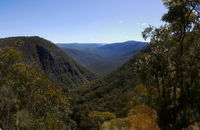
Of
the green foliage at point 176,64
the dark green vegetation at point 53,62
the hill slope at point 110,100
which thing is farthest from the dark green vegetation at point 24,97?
the dark green vegetation at point 53,62

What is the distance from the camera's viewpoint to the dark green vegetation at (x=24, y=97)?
514 inches

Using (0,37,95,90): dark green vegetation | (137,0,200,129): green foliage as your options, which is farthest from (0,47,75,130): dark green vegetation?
(0,37,95,90): dark green vegetation

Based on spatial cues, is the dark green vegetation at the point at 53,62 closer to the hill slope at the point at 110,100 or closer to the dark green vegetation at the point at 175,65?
the hill slope at the point at 110,100

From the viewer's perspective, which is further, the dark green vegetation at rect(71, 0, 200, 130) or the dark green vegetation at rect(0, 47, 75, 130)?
the dark green vegetation at rect(0, 47, 75, 130)

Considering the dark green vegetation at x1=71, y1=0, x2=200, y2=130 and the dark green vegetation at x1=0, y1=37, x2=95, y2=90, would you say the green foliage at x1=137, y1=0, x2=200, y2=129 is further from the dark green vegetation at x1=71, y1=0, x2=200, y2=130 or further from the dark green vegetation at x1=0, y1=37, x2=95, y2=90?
the dark green vegetation at x1=0, y1=37, x2=95, y2=90

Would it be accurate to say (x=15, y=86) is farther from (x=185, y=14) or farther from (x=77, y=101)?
(x=77, y=101)

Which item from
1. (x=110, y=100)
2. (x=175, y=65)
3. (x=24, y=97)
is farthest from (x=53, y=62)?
(x=175, y=65)

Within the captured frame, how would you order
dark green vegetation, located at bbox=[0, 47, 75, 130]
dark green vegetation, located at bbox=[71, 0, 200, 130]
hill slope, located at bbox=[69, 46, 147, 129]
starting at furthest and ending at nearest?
hill slope, located at bbox=[69, 46, 147, 129] → dark green vegetation, located at bbox=[0, 47, 75, 130] → dark green vegetation, located at bbox=[71, 0, 200, 130]

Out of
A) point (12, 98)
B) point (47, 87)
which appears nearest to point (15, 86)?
point (12, 98)

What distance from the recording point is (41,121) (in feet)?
45.3

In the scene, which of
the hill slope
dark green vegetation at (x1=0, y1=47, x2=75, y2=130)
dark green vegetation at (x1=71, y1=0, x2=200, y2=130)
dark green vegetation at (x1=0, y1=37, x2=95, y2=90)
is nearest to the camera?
dark green vegetation at (x1=71, y1=0, x2=200, y2=130)

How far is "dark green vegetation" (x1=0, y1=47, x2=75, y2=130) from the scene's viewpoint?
13.0 metres

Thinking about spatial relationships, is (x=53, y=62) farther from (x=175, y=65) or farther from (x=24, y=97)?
(x=175, y=65)

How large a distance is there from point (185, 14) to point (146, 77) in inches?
122
